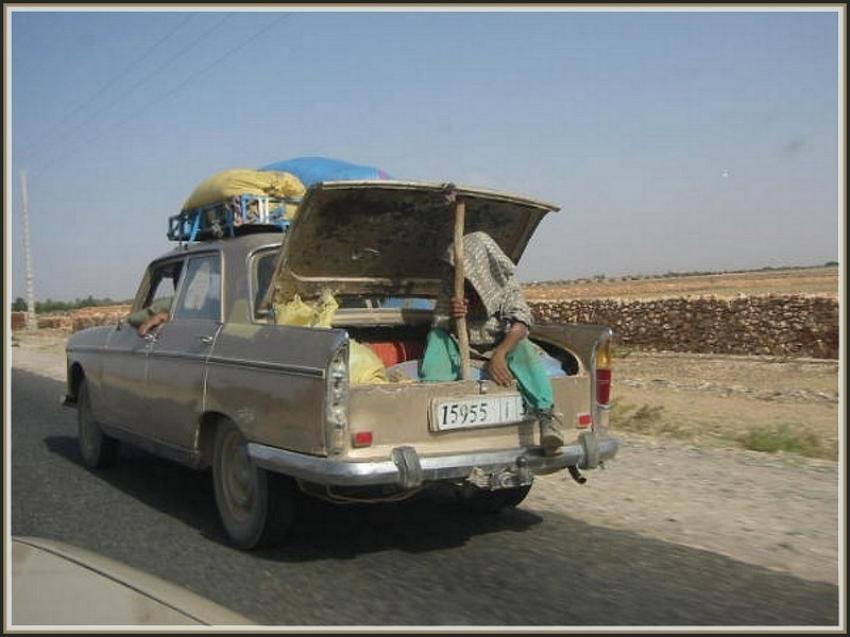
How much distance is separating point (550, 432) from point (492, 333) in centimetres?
79

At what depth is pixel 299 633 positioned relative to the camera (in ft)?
11.9

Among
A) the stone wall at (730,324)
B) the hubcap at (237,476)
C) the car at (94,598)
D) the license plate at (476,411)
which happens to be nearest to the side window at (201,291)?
the hubcap at (237,476)

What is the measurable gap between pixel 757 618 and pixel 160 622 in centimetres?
282

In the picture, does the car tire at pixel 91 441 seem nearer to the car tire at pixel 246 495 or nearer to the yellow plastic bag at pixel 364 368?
the car tire at pixel 246 495

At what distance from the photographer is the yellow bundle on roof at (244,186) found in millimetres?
6426

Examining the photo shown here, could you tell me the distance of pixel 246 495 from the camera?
5.12m

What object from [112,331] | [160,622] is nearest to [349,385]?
[160,622]

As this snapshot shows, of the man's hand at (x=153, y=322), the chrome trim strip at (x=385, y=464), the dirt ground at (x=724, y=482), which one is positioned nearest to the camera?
the chrome trim strip at (x=385, y=464)

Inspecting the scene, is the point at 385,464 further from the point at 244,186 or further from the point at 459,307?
the point at 244,186

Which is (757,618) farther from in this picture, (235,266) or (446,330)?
(235,266)

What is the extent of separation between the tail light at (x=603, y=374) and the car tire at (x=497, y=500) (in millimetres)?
924

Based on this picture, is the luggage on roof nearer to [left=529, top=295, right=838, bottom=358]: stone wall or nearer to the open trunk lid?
the open trunk lid

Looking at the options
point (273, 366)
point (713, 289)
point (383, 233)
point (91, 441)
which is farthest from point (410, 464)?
point (713, 289)

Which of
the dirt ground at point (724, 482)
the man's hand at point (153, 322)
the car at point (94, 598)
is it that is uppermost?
the man's hand at point (153, 322)
